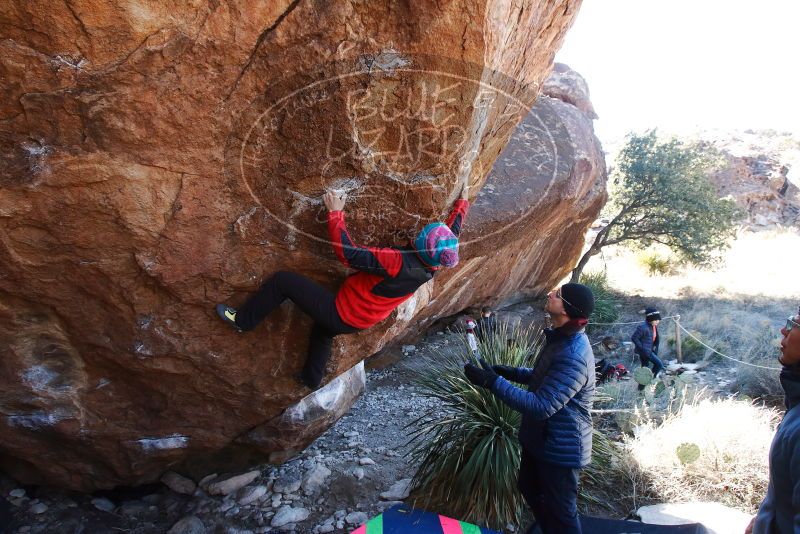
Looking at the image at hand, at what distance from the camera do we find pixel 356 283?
352 cm

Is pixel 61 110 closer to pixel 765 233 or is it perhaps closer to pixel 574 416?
pixel 574 416

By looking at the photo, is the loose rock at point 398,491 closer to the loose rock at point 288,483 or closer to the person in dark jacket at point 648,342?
the loose rock at point 288,483

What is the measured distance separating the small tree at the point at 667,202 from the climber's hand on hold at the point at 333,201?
11.1 meters

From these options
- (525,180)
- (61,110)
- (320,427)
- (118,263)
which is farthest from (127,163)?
(525,180)

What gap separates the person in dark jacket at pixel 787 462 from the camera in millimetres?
1993

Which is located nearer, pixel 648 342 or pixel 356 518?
pixel 356 518

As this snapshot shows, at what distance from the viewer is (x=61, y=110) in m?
2.79

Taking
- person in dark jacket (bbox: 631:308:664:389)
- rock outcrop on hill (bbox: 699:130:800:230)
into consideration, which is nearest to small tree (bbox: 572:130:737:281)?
person in dark jacket (bbox: 631:308:664:389)

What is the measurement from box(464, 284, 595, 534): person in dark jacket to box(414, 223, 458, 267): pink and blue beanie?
665 millimetres

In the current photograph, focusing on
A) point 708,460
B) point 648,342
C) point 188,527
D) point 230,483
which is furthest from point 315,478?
point 648,342

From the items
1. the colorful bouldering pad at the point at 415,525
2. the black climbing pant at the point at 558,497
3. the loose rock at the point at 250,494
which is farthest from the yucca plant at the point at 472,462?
the loose rock at the point at 250,494

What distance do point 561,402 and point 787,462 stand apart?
1128mm

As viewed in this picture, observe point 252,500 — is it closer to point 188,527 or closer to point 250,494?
point 250,494

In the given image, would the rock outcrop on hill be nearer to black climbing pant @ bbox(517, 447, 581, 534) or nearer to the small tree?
the small tree
